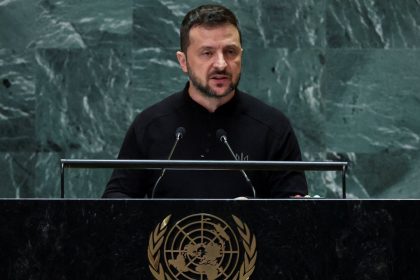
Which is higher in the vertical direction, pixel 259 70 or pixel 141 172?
pixel 259 70

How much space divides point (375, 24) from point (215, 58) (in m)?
2.05

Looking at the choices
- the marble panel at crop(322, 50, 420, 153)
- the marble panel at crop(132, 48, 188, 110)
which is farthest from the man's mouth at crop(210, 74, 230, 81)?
the marble panel at crop(322, 50, 420, 153)

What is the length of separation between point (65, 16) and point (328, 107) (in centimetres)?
143

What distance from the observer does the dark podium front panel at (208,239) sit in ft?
9.10

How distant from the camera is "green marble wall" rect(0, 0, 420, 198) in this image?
5.66 metres

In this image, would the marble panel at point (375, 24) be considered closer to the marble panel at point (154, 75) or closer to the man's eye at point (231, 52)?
the marble panel at point (154, 75)

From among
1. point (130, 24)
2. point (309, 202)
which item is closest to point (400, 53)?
point (130, 24)

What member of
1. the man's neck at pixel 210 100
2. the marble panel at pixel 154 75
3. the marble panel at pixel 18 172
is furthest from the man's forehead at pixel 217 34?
the marble panel at pixel 18 172

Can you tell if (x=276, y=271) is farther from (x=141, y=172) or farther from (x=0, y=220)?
(x=141, y=172)

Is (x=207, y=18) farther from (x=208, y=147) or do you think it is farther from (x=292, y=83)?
(x=292, y=83)

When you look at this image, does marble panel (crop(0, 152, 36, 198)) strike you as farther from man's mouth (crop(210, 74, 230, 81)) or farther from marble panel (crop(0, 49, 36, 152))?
man's mouth (crop(210, 74, 230, 81))

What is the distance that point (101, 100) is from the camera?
566 centimetres

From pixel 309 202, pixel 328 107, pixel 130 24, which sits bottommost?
pixel 309 202

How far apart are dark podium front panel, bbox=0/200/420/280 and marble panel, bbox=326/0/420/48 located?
3.02m
